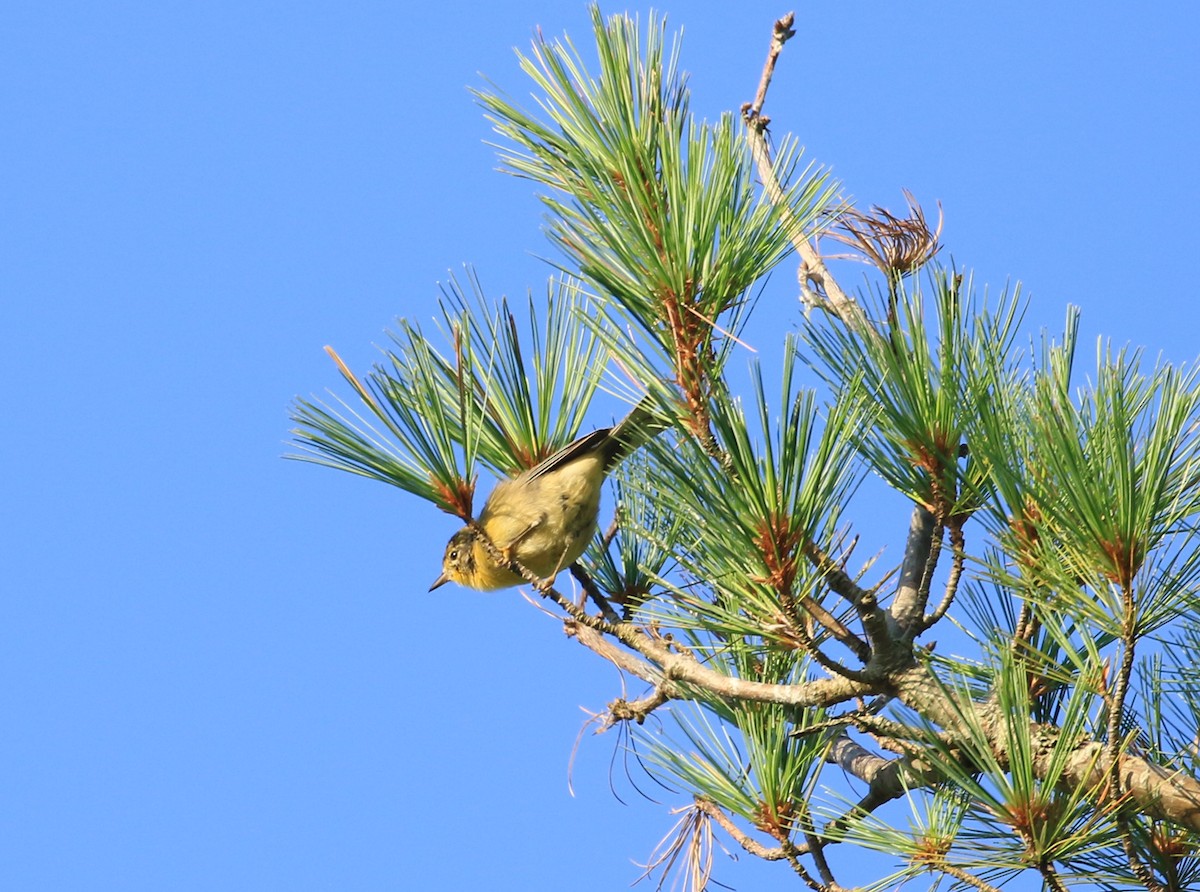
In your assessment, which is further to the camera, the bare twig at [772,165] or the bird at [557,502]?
the bird at [557,502]

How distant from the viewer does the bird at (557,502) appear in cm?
302

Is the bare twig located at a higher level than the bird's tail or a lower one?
higher

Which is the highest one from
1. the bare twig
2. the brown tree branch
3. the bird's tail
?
the bare twig

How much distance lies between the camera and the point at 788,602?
2.31 meters

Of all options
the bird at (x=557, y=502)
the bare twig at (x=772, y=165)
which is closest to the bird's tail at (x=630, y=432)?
the bird at (x=557, y=502)

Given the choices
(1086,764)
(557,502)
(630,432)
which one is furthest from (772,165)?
(1086,764)

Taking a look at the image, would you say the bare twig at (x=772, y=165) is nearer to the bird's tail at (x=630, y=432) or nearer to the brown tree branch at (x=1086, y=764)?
the bird's tail at (x=630, y=432)

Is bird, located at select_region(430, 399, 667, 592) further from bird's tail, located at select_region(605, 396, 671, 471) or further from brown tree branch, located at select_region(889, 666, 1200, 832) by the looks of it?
brown tree branch, located at select_region(889, 666, 1200, 832)

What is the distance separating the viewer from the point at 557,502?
3.25 metres

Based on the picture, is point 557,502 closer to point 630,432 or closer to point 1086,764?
point 630,432

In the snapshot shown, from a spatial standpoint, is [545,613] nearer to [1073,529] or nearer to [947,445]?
[947,445]

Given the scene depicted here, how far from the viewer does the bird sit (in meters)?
3.02

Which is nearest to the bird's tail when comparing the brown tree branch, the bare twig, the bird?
the bird

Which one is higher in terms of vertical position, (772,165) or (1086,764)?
(772,165)
